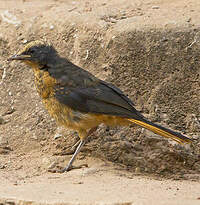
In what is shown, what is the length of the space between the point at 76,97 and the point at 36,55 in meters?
0.75

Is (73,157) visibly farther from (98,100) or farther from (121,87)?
(121,87)

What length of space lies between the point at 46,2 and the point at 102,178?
14.3 ft

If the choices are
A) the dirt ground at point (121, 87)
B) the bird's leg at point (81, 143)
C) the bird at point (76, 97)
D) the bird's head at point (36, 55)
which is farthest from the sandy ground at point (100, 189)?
the bird's head at point (36, 55)

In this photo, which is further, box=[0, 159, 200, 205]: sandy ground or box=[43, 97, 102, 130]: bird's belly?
box=[43, 97, 102, 130]: bird's belly

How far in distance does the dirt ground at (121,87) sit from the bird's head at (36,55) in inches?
41.1

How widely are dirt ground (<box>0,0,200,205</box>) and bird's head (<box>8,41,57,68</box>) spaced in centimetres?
104

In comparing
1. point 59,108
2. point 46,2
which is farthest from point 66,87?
point 46,2

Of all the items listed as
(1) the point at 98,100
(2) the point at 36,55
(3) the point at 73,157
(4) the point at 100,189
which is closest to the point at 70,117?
(1) the point at 98,100

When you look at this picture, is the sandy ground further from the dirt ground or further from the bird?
the bird

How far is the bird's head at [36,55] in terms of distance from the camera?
630cm

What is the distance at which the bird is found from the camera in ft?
19.9

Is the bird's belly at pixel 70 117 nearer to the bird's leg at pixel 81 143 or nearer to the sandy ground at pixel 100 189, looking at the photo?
the bird's leg at pixel 81 143

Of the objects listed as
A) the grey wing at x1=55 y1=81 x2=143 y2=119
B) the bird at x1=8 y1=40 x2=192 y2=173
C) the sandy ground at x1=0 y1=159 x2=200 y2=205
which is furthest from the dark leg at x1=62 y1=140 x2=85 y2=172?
the grey wing at x1=55 y1=81 x2=143 y2=119

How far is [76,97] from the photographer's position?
614 centimetres
